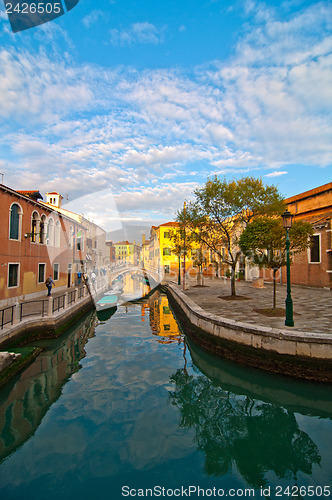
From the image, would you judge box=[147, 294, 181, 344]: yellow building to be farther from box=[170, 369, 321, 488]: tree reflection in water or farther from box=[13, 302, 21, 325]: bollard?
box=[13, 302, 21, 325]: bollard

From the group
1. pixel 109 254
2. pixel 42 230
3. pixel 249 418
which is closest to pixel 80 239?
pixel 42 230

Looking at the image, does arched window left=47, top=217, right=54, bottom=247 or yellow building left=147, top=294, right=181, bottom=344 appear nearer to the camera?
yellow building left=147, top=294, right=181, bottom=344

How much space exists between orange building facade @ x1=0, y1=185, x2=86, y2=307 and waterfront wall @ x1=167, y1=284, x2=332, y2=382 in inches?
493

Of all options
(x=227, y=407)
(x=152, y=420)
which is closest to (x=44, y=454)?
(x=152, y=420)

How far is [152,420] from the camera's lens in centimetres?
574

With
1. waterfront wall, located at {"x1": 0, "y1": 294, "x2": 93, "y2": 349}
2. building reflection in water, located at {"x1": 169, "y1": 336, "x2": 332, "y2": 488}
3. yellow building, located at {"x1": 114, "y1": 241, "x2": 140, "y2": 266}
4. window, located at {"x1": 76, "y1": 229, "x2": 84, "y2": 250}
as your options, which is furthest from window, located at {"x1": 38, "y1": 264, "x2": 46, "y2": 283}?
yellow building, located at {"x1": 114, "y1": 241, "x2": 140, "y2": 266}

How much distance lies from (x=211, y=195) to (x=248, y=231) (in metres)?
4.89

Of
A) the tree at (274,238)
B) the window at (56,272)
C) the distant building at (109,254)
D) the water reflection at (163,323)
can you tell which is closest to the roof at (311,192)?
the tree at (274,238)

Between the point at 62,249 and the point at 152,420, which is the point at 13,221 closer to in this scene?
the point at 62,249

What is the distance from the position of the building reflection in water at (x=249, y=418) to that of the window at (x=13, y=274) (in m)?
12.2

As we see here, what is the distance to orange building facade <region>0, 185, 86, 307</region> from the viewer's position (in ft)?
48.9

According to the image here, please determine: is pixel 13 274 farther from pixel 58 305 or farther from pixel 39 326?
pixel 39 326

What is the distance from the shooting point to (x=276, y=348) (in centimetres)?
762

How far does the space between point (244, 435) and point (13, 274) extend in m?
15.4
